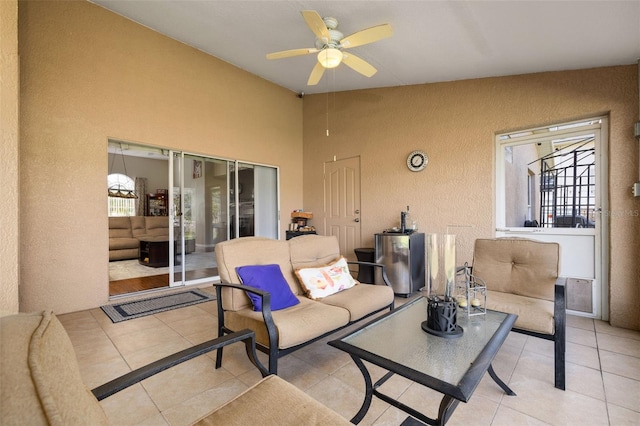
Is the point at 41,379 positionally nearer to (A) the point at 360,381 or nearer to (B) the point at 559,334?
(A) the point at 360,381

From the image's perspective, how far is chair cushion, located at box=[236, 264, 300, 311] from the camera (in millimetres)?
2061

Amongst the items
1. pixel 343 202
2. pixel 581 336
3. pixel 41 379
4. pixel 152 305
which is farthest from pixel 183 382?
pixel 343 202

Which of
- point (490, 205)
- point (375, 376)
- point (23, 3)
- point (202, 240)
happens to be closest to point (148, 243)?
point (202, 240)

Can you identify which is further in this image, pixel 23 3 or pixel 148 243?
pixel 148 243

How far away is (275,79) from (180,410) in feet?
16.5

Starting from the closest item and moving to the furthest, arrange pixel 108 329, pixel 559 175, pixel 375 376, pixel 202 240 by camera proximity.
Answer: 1. pixel 375 376
2. pixel 108 329
3. pixel 559 175
4. pixel 202 240

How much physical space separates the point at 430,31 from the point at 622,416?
10.5ft

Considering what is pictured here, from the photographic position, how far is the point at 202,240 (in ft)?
16.2

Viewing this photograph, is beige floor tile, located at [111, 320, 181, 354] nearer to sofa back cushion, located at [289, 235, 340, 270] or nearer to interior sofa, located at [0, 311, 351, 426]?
sofa back cushion, located at [289, 235, 340, 270]

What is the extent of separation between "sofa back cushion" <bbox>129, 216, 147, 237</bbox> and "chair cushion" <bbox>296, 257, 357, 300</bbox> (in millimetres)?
6308

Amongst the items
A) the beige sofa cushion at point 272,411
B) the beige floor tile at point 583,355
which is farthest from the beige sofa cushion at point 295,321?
the beige floor tile at point 583,355

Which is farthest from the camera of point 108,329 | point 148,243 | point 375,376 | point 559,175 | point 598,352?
point 148,243

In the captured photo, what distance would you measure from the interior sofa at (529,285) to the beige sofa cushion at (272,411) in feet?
5.57

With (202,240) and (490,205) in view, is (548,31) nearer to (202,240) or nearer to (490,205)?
(490,205)
